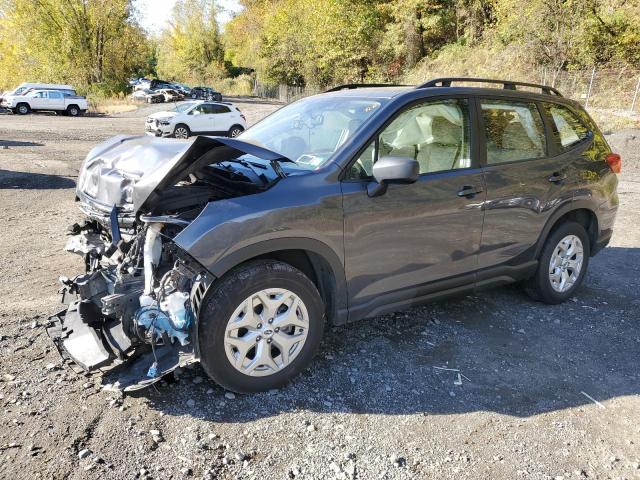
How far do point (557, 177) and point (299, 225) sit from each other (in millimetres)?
2566

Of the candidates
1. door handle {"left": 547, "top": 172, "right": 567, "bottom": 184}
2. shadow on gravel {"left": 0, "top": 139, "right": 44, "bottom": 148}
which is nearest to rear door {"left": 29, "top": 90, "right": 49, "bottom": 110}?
shadow on gravel {"left": 0, "top": 139, "right": 44, "bottom": 148}

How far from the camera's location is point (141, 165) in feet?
11.6

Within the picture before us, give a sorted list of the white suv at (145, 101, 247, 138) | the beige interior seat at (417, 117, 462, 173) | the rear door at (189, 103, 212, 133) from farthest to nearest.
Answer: the rear door at (189, 103, 212, 133), the white suv at (145, 101, 247, 138), the beige interior seat at (417, 117, 462, 173)

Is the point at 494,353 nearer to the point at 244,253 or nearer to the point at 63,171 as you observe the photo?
the point at 244,253

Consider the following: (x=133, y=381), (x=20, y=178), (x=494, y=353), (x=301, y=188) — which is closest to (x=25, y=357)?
(x=133, y=381)

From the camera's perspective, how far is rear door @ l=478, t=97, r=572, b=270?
4.07 meters

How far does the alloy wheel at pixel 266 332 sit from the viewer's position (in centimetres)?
308

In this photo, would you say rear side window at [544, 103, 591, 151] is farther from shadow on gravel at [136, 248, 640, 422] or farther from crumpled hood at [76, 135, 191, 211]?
crumpled hood at [76, 135, 191, 211]

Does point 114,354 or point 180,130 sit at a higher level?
point 180,130

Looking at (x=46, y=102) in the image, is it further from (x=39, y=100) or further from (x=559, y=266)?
(x=559, y=266)

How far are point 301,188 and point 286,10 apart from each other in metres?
52.1

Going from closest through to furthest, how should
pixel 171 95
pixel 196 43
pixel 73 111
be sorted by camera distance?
1. pixel 73 111
2. pixel 171 95
3. pixel 196 43

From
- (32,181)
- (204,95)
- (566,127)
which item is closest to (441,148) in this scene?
(566,127)

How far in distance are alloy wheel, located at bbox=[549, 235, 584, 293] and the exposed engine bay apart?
2.86 meters
